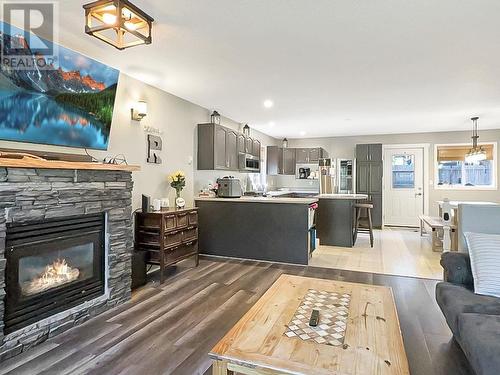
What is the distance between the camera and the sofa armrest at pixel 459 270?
230 centimetres

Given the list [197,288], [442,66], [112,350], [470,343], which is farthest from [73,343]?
[442,66]

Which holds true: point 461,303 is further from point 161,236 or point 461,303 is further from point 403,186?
point 403,186

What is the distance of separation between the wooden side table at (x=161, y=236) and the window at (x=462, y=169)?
6.97 m

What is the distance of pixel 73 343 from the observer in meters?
2.28

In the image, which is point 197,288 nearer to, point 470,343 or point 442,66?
point 470,343

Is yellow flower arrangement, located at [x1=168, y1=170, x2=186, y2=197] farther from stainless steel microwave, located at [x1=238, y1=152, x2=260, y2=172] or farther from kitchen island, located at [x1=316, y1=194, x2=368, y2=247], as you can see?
kitchen island, located at [x1=316, y1=194, x2=368, y2=247]

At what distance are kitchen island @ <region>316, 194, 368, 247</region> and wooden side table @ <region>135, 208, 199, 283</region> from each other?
2.89m

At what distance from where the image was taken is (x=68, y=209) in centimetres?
256

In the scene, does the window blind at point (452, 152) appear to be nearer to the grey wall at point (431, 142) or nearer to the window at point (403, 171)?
the grey wall at point (431, 142)

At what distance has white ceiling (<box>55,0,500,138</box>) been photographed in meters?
2.26

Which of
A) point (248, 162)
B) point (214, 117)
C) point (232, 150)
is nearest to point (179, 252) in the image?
point (232, 150)

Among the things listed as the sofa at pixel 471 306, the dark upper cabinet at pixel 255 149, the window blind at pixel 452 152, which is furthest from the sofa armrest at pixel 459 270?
the window blind at pixel 452 152

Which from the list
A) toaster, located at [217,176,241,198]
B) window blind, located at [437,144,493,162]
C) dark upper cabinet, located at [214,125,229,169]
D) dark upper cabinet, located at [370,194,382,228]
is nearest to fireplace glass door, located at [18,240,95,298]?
toaster, located at [217,176,241,198]

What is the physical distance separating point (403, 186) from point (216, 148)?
5583 millimetres
